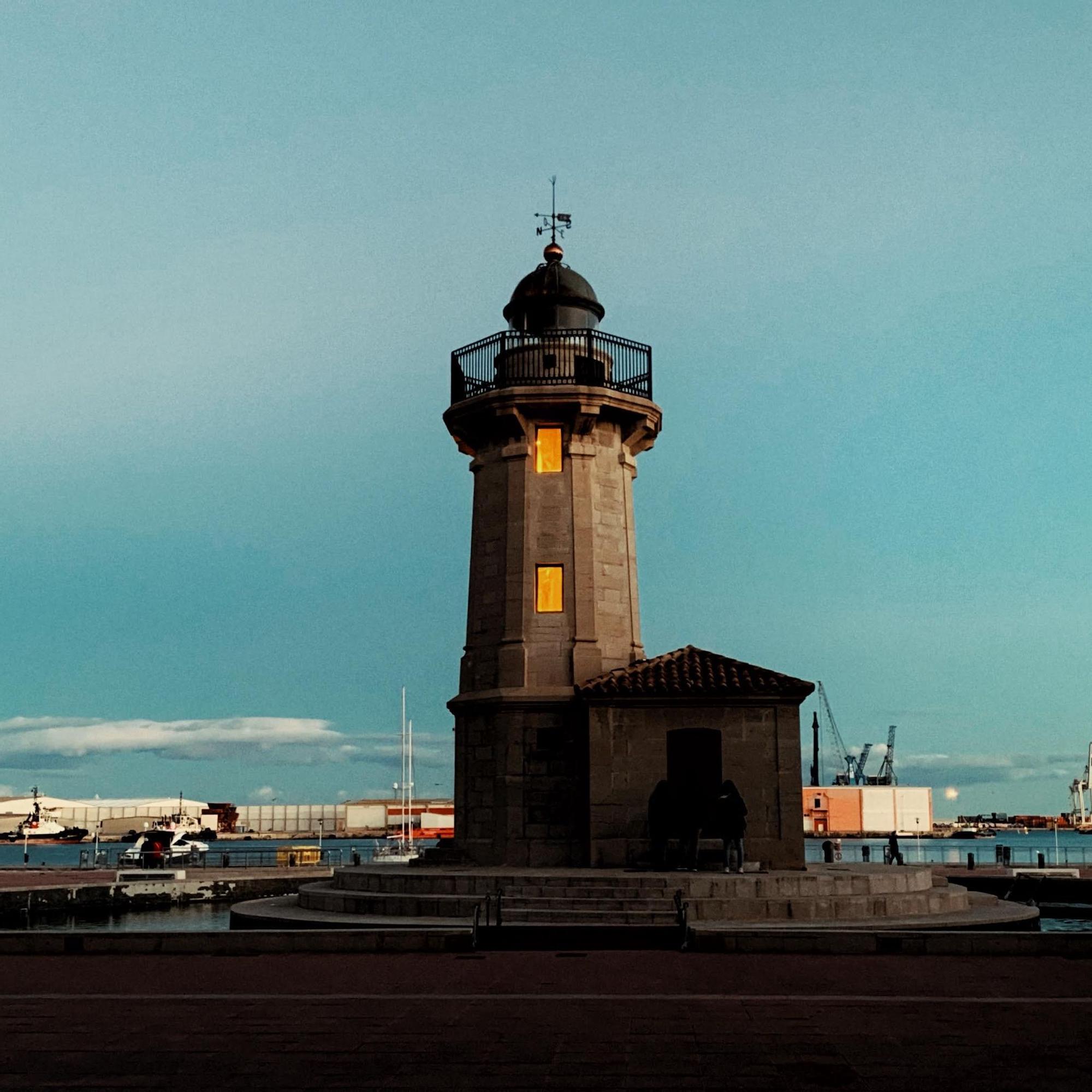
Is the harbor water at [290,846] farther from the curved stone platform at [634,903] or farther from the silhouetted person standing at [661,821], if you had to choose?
the silhouetted person standing at [661,821]

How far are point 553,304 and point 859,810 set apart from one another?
444 feet

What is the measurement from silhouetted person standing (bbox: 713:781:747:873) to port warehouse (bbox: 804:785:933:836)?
434 ft

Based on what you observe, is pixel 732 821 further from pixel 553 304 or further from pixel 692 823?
pixel 553 304

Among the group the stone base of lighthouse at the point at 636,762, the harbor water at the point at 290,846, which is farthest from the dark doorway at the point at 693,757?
the harbor water at the point at 290,846

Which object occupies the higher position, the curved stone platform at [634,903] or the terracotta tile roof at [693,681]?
the terracotta tile roof at [693,681]

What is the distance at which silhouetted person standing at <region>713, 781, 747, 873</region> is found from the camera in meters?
23.6

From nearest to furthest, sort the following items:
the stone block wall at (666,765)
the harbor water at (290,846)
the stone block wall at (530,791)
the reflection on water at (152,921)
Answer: the stone block wall at (666,765) → the stone block wall at (530,791) → the reflection on water at (152,921) → the harbor water at (290,846)

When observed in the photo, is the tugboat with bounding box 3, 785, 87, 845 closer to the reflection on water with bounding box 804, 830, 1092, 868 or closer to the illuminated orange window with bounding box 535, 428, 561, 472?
the reflection on water with bounding box 804, 830, 1092, 868

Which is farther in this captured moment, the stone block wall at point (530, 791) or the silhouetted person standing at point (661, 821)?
the stone block wall at point (530, 791)

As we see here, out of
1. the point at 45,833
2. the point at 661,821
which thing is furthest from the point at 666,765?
the point at 45,833

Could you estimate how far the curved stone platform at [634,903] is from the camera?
20688mm

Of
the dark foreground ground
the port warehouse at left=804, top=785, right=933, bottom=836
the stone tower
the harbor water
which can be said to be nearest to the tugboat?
the harbor water

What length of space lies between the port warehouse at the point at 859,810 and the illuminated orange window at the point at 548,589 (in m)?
130

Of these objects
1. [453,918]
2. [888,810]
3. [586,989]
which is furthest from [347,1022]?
[888,810]
